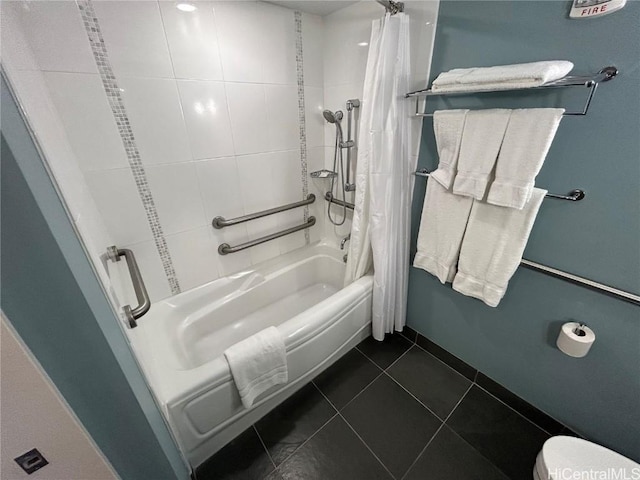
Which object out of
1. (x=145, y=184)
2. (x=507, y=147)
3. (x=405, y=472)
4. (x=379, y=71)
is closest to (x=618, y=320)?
(x=507, y=147)

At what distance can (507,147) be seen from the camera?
934 millimetres

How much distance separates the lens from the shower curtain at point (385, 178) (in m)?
1.15

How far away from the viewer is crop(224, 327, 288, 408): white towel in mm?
1041

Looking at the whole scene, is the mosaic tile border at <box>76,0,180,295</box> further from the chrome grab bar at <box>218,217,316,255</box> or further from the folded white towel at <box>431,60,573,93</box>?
the folded white towel at <box>431,60,573,93</box>

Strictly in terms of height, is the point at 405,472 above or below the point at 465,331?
below

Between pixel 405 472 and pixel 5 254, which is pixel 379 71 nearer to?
→ pixel 5 254

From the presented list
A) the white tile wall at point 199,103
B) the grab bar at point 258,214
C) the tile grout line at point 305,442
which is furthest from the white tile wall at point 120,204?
the tile grout line at point 305,442

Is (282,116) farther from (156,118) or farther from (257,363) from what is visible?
(257,363)

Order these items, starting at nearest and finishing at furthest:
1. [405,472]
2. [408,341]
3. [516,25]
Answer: [516,25]
[405,472]
[408,341]

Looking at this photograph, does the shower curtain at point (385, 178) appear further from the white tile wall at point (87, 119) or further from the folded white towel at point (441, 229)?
the white tile wall at point (87, 119)

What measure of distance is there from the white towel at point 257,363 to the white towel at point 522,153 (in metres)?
1.08

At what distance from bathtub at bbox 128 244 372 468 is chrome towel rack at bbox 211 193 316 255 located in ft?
0.65

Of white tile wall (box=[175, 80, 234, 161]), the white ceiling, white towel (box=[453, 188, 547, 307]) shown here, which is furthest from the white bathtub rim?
the white ceiling

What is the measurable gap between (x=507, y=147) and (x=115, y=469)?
5.20 ft
